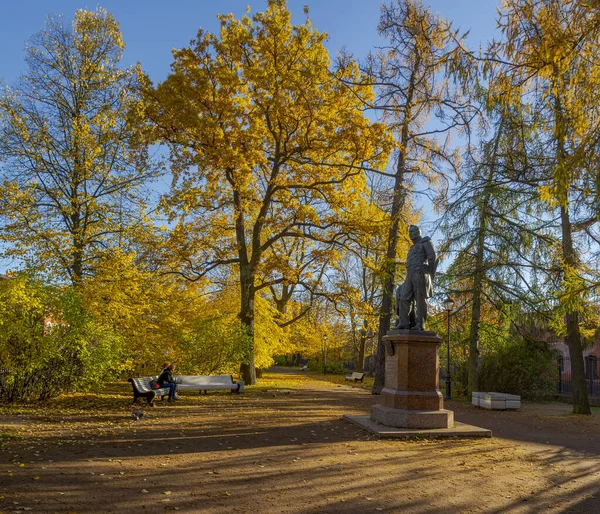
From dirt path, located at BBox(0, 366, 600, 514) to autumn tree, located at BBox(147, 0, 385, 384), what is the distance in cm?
810

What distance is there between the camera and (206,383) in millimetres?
16109

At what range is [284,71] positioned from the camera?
16.2 m

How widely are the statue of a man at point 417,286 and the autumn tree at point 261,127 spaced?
6528 millimetres

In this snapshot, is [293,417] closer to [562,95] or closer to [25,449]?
[25,449]

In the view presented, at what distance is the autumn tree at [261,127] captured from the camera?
16281 mm

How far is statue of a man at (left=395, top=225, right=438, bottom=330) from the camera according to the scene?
1027 centimetres

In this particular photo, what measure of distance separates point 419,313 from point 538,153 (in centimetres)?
413

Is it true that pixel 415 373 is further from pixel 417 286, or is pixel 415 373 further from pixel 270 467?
pixel 270 467

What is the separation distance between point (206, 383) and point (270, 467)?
1010 cm

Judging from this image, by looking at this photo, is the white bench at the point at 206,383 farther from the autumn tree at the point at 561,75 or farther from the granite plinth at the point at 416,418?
the autumn tree at the point at 561,75

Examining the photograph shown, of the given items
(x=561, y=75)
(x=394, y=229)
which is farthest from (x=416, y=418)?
(x=394, y=229)

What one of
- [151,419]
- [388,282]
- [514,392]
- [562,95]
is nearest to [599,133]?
[562,95]

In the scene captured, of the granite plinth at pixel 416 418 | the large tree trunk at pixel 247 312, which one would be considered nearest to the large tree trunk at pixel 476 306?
the large tree trunk at pixel 247 312

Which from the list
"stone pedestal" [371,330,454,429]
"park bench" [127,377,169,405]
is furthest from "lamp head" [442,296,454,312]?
"park bench" [127,377,169,405]
